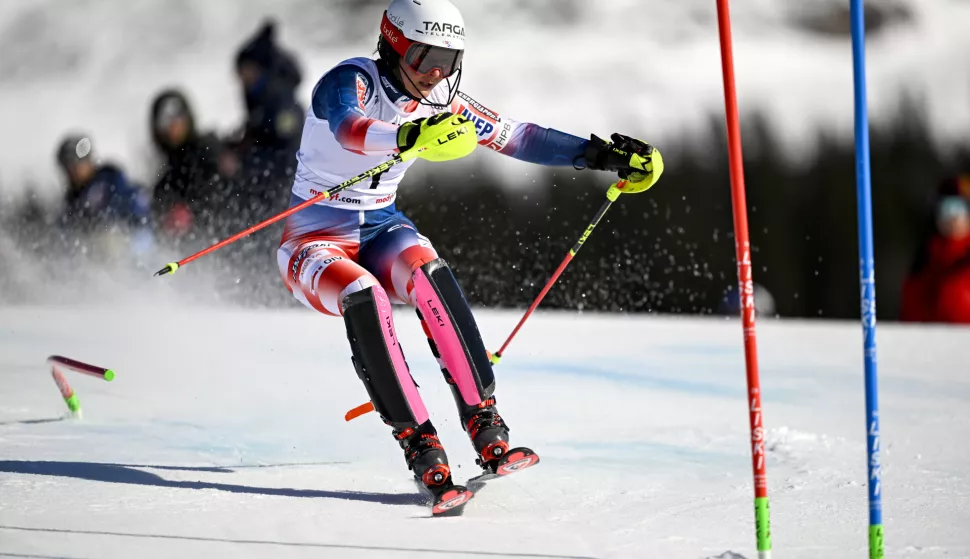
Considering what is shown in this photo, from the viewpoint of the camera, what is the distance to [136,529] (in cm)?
258

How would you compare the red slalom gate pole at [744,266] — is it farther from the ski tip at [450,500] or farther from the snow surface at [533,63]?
the snow surface at [533,63]

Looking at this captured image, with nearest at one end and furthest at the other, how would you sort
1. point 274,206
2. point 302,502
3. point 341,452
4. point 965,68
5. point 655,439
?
point 302,502 → point 341,452 → point 655,439 → point 274,206 → point 965,68

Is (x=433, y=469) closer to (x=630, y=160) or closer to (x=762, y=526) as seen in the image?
(x=762, y=526)

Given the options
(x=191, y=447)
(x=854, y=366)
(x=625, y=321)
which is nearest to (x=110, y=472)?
(x=191, y=447)

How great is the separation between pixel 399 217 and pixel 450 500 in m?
1.11

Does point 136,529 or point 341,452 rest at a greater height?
point 136,529

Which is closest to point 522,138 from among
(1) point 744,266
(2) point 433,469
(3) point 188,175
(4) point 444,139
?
(4) point 444,139

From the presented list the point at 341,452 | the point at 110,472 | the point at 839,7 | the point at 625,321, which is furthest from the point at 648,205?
the point at 110,472

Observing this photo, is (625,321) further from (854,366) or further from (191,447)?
(191,447)

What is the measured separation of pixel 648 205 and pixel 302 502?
22.1ft

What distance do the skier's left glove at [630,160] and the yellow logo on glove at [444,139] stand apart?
0.67m

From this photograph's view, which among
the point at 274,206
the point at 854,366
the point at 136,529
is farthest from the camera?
the point at 274,206

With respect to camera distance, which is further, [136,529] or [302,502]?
[302,502]

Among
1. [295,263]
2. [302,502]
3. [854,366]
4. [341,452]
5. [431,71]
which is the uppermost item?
[431,71]
